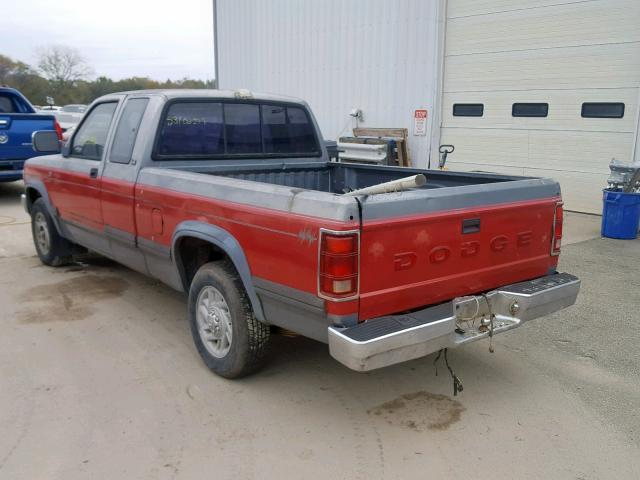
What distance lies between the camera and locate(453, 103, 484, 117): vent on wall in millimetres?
11026

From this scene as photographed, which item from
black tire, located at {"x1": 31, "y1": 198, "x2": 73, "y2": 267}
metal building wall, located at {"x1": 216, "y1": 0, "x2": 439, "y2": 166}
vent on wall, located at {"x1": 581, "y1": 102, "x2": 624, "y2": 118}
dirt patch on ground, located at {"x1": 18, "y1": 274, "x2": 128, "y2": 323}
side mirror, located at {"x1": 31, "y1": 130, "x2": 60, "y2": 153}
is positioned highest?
metal building wall, located at {"x1": 216, "y1": 0, "x2": 439, "y2": 166}

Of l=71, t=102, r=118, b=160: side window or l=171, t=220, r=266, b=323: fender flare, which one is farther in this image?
l=71, t=102, r=118, b=160: side window

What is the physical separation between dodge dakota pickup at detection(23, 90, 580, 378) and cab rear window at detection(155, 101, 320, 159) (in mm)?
12

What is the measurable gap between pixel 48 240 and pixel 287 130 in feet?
10.1

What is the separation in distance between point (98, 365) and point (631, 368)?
3773 mm

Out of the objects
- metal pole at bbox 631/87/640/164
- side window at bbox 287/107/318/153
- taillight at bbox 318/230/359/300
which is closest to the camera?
taillight at bbox 318/230/359/300

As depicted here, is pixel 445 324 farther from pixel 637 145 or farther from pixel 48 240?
pixel 637 145

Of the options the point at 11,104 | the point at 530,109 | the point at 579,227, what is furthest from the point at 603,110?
the point at 11,104

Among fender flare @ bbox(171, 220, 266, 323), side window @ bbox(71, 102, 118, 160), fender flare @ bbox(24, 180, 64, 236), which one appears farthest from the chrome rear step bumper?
fender flare @ bbox(24, 180, 64, 236)

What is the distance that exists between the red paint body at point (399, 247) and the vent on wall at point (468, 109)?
7691mm

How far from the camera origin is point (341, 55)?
13539 millimetres

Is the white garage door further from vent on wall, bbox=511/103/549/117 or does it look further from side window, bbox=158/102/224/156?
side window, bbox=158/102/224/156

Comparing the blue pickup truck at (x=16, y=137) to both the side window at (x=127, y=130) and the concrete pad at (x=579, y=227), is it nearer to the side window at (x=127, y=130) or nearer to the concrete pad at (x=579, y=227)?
the side window at (x=127, y=130)

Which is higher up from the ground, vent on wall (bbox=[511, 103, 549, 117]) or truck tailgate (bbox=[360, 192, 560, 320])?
vent on wall (bbox=[511, 103, 549, 117])
